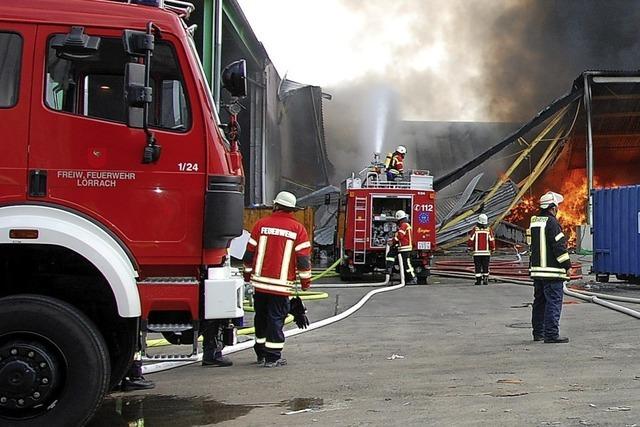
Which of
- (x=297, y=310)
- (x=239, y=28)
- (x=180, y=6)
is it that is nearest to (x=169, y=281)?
(x=180, y=6)

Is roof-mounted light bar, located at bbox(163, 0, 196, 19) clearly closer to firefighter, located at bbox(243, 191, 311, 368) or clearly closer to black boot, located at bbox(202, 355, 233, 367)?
firefighter, located at bbox(243, 191, 311, 368)

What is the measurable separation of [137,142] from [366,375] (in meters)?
2.86

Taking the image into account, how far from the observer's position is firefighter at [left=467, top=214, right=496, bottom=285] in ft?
49.8

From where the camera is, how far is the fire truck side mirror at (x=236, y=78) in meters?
4.76

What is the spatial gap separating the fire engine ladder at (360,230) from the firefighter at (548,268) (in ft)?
28.9

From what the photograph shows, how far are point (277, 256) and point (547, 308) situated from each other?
9.84 ft

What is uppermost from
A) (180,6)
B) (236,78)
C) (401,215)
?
(180,6)

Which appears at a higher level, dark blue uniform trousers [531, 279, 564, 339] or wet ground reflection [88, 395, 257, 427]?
dark blue uniform trousers [531, 279, 564, 339]

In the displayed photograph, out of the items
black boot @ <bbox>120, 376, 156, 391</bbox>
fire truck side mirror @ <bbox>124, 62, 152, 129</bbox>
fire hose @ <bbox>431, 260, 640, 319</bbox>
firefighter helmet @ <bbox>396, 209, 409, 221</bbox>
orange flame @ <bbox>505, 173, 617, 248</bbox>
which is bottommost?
black boot @ <bbox>120, 376, 156, 391</bbox>

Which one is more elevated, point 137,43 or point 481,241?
point 137,43

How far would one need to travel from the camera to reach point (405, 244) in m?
15.3

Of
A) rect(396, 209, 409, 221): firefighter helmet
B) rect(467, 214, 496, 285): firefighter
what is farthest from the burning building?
rect(467, 214, 496, 285): firefighter

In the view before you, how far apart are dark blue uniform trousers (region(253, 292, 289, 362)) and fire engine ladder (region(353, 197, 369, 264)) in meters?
10.2

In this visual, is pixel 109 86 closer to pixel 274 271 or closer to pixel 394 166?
pixel 274 271
